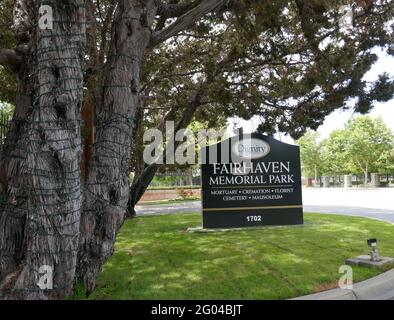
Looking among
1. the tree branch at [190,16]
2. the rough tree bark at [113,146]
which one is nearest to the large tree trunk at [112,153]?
the rough tree bark at [113,146]

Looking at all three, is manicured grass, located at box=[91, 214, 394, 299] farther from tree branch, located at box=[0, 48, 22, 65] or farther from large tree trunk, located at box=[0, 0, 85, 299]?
tree branch, located at box=[0, 48, 22, 65]

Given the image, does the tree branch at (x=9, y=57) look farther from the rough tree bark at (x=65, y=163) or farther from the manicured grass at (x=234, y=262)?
the manicured grass at (x=234, y=262)

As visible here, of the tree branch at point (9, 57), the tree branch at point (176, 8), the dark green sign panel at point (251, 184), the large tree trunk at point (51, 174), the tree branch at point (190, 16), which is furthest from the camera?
the dark green sign panel at point (251, 184)

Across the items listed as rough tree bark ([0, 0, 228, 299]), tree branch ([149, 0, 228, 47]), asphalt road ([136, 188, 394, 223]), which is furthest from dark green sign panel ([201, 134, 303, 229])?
rough tree bark ([0, 0, 228, 299])

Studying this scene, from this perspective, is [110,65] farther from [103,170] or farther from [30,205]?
[30,205]

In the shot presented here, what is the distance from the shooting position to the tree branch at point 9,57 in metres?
5.92

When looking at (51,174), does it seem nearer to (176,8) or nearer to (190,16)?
(190,16)

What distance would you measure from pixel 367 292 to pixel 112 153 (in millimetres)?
3892

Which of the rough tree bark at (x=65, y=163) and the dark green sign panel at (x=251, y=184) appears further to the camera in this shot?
the dark green sign panel at (x=251, y=184)

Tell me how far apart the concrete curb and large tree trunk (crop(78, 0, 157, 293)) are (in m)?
2.59

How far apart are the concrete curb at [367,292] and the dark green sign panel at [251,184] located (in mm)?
5893

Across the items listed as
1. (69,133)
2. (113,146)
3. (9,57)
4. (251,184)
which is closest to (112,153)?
(113,146)

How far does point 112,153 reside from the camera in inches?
201

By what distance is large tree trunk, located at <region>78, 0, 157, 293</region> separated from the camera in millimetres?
5008
